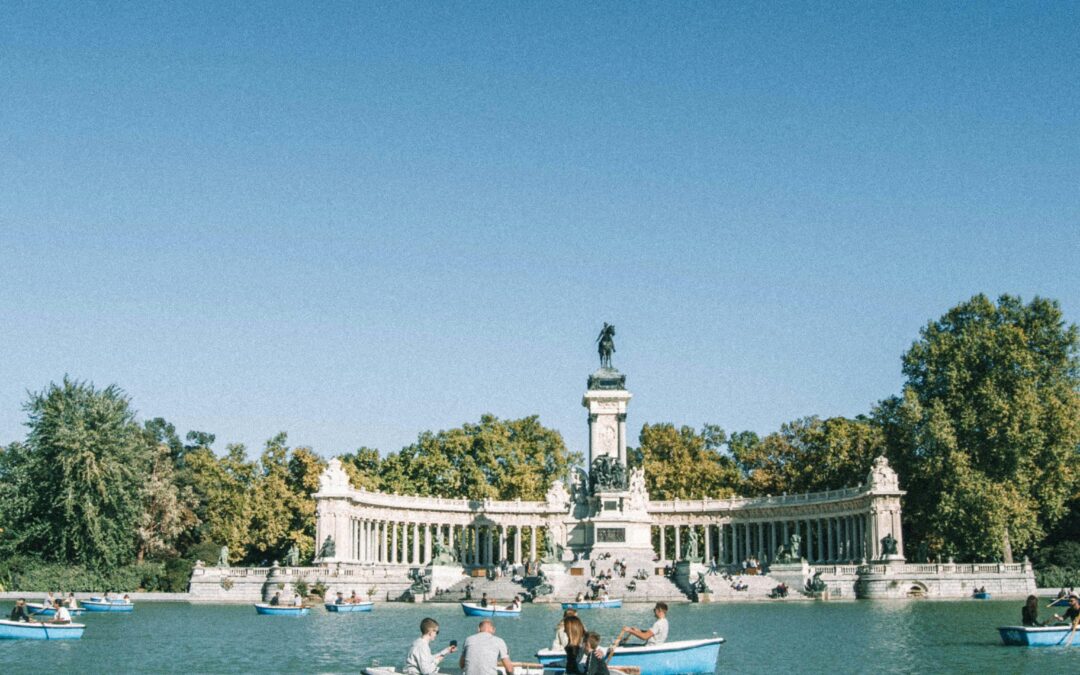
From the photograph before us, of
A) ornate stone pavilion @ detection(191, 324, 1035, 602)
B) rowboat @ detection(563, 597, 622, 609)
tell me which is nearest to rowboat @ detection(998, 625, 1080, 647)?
rowboat @ detection(563, 597, 622, 609)

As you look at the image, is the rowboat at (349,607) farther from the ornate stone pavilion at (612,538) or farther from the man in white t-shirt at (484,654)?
the man in white t-shirt at (484,654)

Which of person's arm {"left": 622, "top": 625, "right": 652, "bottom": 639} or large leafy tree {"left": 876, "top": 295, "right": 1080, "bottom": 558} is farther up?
large leafy tree {"left": 876, "top": 295, "right": 1080, "bottom": 558}

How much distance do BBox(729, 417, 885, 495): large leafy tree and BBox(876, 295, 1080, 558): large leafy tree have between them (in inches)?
207

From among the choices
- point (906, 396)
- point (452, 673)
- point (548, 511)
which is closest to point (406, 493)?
point (548, 511)

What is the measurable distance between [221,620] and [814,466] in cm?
4931

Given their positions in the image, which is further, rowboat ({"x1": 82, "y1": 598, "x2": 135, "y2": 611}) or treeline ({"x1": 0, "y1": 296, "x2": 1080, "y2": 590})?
treeline ({"x1": 0, "y1": 296, "x2": 1080, "y2": 590})

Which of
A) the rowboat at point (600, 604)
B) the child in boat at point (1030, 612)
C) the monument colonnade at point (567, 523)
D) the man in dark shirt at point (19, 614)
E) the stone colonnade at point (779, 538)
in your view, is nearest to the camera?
the child in boat at point (1030, 612)

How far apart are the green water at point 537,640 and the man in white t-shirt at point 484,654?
1041cm

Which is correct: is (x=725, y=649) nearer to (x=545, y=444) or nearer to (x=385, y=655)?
(x=385, y=655)

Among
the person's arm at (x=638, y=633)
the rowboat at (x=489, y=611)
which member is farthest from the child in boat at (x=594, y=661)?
the rowboat at (x=489, y=611)

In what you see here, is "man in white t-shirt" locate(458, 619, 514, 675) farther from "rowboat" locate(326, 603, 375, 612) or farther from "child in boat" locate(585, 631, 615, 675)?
"rowboat" locate(326, 603, 375, 612)

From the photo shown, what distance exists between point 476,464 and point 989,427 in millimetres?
38951

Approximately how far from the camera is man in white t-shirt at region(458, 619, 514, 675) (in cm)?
1574

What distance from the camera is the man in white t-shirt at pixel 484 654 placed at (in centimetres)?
A: 1574
